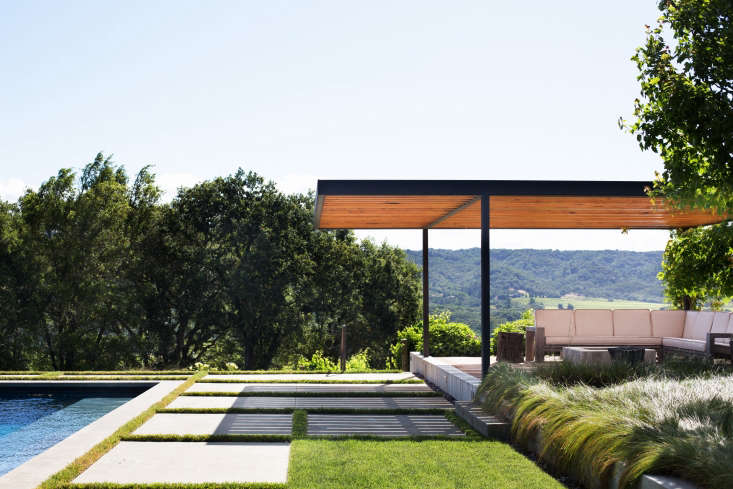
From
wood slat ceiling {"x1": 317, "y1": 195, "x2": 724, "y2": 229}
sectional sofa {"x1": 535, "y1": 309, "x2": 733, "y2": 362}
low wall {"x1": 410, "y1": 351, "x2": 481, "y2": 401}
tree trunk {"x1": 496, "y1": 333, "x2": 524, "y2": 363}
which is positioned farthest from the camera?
sectional sofa {"x1": 535, "y1": 309, "x2": 733, "y2": 362}

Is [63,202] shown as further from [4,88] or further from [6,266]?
[4,88]

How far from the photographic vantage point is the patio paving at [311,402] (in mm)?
8570

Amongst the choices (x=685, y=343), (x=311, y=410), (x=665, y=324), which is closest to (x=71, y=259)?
(x=311, y=410)

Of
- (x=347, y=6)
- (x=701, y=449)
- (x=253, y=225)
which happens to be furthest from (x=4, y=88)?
(x=701, y=449)

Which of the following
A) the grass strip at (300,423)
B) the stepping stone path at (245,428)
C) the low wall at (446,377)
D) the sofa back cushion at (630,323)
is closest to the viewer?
the stepping stone path at (245,428)

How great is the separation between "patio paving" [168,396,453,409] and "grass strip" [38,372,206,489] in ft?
1.40

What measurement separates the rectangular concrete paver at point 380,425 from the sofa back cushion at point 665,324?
19.2ft

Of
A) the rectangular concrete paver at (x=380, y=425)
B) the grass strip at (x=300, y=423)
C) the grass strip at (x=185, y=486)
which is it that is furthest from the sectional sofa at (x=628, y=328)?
the grass strip at (x=185, y=486)

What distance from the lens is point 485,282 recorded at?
8.62 meters

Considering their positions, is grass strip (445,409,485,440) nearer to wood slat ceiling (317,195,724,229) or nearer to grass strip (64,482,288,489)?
grass strip (64,482,288,489)

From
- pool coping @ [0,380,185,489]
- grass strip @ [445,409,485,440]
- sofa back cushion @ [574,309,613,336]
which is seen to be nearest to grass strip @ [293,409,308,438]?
grass strip @ [445,409,485,440]

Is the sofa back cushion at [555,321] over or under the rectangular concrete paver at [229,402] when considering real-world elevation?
over

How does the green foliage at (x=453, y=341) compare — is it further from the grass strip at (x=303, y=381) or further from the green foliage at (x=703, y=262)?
the green foliage at (x=703, y=262)

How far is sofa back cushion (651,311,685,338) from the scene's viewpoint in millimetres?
12000
